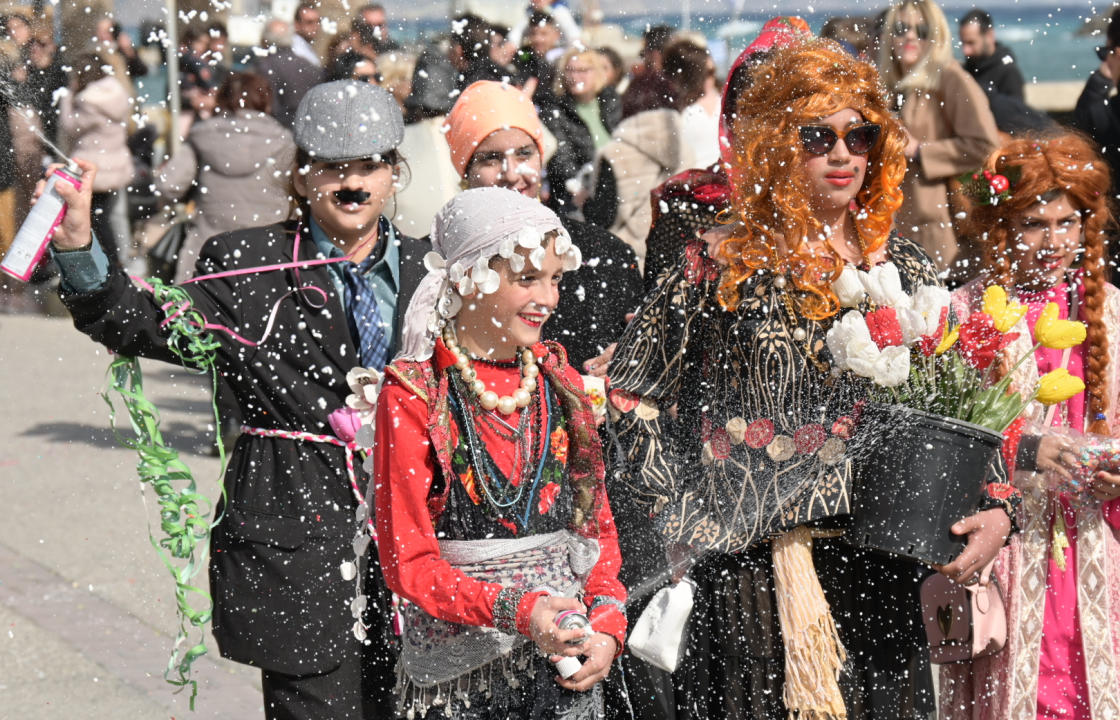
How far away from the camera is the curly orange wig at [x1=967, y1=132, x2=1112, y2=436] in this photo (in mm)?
3482

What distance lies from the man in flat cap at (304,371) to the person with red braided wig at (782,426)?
686mm

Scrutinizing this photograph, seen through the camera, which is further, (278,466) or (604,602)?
(278,466)

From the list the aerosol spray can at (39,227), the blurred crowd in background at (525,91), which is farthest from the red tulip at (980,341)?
the blurred crowd in background at (525,91)

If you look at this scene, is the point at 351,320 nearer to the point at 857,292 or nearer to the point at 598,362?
the point at 598,362

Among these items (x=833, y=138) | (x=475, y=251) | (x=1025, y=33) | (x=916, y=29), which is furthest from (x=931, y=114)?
(x=1025, y=33)

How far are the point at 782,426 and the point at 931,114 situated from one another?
423cm

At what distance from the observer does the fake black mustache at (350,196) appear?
3482 mm

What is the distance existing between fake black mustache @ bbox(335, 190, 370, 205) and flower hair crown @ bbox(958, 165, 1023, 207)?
1.56 meters

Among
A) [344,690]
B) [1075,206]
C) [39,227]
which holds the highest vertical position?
[39,227]

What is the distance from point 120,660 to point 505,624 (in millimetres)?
2692

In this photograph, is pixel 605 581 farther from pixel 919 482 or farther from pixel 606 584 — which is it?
pixel 919 482

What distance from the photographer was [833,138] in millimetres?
3027

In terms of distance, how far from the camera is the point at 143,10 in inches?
415

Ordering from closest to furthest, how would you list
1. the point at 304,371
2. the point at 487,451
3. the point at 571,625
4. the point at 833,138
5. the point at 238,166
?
the point at 571,625 < the point at 487,451 < the point at 833,138 < the point at 304,371 < the point at 238,166
